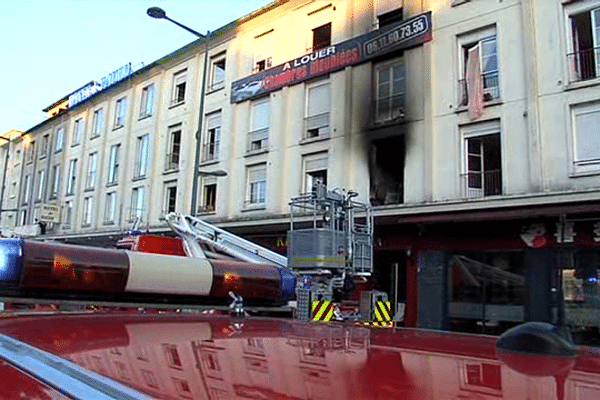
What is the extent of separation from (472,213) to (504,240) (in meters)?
1.18

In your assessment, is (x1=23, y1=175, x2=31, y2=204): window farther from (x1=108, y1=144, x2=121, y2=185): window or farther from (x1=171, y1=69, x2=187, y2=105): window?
(x1=171, y1=69, x2=187, y2=105): window

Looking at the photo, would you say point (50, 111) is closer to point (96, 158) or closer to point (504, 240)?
point (96, 158)

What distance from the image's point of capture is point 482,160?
16.0m

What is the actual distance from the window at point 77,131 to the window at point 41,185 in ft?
15.5

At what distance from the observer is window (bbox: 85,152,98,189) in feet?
103

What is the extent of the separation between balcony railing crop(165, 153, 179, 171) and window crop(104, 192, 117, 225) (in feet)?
16.5

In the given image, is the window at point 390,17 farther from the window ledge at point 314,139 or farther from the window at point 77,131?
the window at point 77,131

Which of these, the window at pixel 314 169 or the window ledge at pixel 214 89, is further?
Result: the window ledge at pixel 214 89

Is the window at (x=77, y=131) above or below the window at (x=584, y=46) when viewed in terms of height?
above

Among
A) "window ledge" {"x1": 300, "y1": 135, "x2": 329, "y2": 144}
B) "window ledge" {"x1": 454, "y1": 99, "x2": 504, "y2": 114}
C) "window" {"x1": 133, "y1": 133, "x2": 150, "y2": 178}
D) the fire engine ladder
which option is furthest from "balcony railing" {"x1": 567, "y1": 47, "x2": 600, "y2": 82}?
"window" {"x1": 133, "y1": 133, "x2": 150, "y2": 178}

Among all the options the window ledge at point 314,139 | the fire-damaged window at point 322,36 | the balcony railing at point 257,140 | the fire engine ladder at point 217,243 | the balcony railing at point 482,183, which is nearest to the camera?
the fire engine ladder at point 217,243

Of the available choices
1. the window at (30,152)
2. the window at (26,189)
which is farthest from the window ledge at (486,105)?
the window at (30,152)

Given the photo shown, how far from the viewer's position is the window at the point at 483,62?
1595cm

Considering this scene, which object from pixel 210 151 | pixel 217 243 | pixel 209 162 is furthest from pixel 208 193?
pixel 217 243
